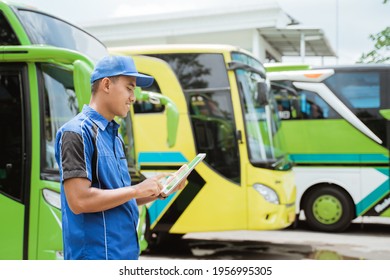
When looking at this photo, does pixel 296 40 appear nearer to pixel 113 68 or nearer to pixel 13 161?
pixel 13 161

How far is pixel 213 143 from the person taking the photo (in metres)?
6.16

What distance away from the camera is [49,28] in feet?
13.5

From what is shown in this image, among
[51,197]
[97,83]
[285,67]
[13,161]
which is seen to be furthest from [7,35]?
[285,67]

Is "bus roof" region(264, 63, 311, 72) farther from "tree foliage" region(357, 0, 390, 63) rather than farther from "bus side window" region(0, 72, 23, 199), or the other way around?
"bus side window" region(0, 72, 23, 199)

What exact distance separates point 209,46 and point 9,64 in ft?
9.06

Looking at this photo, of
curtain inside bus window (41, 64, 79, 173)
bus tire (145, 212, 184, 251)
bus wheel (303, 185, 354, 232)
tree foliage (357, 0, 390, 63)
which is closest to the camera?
curtain inside bus window (41, 64, 79, 173)

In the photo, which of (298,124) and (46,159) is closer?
(46,159)

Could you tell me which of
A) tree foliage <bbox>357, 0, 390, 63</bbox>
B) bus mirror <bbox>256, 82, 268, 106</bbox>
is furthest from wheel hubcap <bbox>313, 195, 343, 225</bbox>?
→ tree foliage <bbox>357, 0, 390, 63</bbox>

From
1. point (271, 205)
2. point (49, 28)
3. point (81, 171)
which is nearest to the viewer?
point (81, 171)

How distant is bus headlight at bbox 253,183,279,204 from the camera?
595cm

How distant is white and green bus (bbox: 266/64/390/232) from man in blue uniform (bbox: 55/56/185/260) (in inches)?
242

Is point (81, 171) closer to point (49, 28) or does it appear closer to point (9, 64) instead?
point (9, 64)

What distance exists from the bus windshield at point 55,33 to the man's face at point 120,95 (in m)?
1.86
